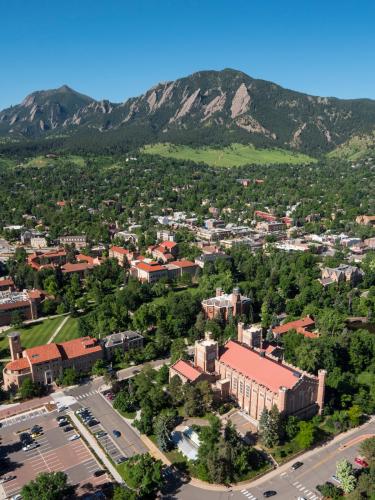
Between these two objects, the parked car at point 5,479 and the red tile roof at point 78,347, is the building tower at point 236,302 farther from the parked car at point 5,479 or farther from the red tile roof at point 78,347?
the parked car at point 5,479

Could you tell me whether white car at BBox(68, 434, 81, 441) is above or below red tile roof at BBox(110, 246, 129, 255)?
below

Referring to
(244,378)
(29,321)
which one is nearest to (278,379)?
(244,378)

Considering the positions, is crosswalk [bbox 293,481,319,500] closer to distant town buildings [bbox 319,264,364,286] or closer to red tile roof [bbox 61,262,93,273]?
distant town buildings [bbox 319,264,364,286]

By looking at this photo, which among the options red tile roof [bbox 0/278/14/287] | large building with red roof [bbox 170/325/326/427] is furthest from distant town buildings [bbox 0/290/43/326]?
large building with red roof [bbox 170/325/326/427]

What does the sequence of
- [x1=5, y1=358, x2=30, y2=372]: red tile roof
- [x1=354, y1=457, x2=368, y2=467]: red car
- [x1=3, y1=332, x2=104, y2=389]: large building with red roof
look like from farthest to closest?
[x1=3, y1=332, x2=104, y2=389]: large building with red roof
[x1=5, y1=358, x2=30, y2=372]: red tile roof
[x1=354, y1=457, x2=368, y2=467]: red car

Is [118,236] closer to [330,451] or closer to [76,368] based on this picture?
[76,368]
